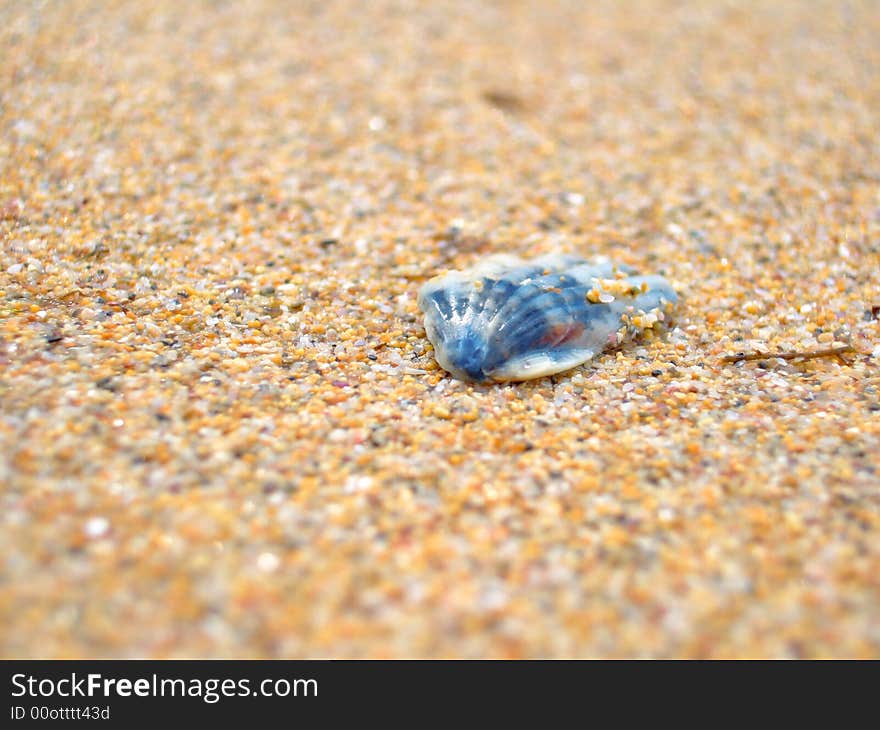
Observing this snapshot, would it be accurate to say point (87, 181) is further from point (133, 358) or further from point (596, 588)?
point (596, 588)

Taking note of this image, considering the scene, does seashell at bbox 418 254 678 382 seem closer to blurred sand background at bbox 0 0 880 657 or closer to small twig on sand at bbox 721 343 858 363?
blurred sand background at bbox 0 0 880 657

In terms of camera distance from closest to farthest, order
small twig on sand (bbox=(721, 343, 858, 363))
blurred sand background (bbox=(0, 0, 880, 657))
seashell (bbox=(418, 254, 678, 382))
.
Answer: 1. blurred sand background (bbox=(0, 0, 880, 657))
2. seashell (bbox=(418, 254, 678, 382))
3. small twig on sand (bbox=(721, 343, 858, 363))

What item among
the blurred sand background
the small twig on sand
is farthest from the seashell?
the small twig on sand

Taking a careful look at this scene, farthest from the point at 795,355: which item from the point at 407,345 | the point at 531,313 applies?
the point at 407,345

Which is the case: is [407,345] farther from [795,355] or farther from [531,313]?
[795,355]

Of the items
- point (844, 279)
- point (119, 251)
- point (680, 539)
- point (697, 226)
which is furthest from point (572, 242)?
point (119, 251)
